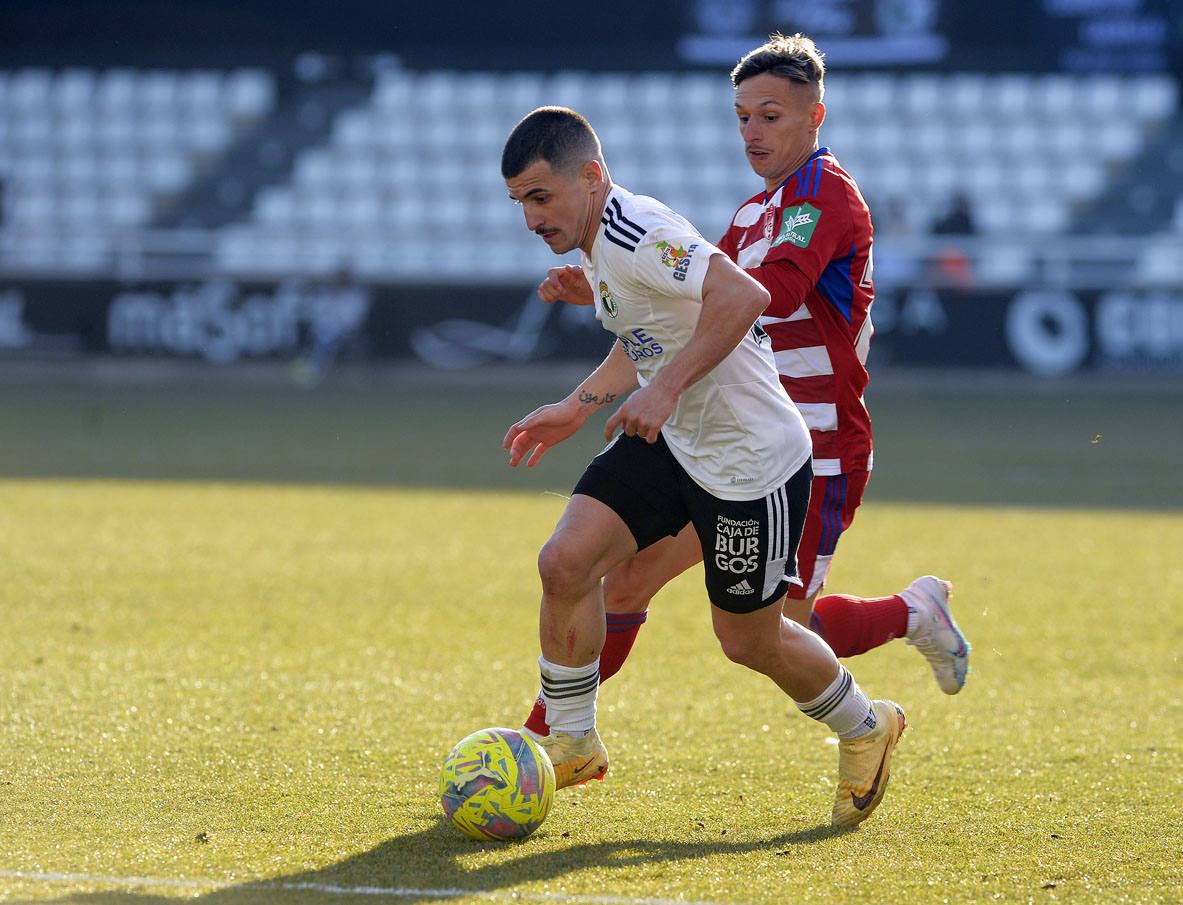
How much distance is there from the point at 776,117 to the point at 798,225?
1.35ft

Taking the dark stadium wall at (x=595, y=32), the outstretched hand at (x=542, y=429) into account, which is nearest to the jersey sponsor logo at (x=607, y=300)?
the outstretched hand at (x=542, y=429)

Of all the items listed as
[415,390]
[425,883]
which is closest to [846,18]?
[415,390]

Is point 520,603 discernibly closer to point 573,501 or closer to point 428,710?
point 428,710

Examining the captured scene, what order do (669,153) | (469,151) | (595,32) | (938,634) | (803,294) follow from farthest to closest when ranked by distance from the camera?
(469,151)
(669,153)
(595,32)
(938,634)
(803,294)

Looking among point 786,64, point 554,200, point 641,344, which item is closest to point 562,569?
point 641,344

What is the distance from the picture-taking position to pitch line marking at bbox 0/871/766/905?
3121mm

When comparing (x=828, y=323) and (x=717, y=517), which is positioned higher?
(x=828, y=323)

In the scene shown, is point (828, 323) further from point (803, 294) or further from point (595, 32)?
point (595, 32)

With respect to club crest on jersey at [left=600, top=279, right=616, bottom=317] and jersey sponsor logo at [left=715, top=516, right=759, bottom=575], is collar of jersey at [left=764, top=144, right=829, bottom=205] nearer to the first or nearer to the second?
club crest on jersey at [left=600, top=279, right=616, bottom=317]

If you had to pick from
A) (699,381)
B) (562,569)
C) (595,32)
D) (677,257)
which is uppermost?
(595,32)

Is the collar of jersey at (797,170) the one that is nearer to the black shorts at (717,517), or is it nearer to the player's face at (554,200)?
the player's face at (554,200)

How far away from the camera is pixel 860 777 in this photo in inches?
148

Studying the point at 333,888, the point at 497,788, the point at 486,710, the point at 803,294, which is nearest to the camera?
the point at 333,888

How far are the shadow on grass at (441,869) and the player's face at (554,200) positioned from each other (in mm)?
1494
